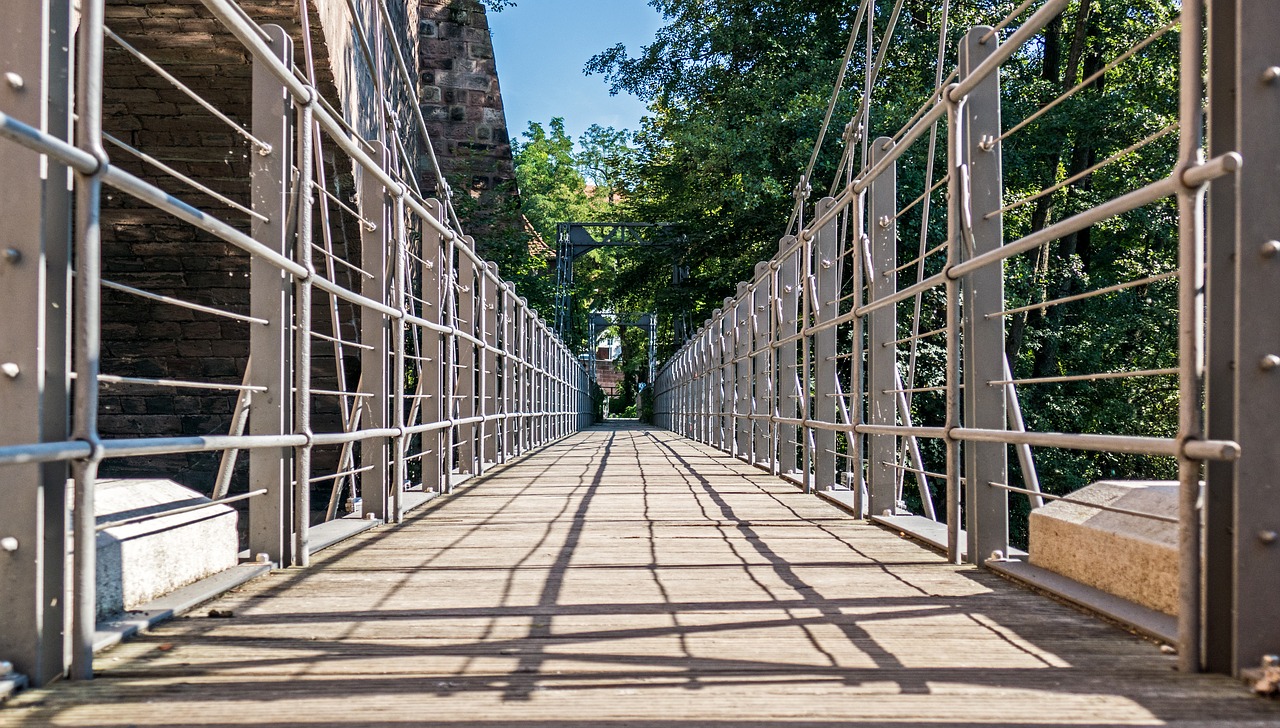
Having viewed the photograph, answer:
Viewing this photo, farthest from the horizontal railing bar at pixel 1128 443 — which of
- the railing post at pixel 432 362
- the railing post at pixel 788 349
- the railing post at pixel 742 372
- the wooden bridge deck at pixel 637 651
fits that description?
the railing post at pixel 742 372

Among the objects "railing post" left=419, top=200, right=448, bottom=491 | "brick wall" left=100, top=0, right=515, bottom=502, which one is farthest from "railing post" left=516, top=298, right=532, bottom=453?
"railing post" left=419, top=200, right=448, bottom=491

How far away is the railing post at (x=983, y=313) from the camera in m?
2.51

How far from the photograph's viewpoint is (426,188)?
1165 cm

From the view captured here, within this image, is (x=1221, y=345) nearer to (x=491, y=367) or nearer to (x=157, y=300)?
(x=157, y=300)

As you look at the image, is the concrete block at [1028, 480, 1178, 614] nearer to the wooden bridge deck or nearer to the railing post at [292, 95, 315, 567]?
the wooden bridge deck

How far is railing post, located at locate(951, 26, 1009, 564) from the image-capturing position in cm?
251

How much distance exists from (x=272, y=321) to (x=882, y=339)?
2.08m

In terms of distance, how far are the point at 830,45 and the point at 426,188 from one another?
271 inches

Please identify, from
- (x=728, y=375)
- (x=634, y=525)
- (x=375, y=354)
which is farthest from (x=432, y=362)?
(x=728, y=375)

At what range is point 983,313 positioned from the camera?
8.41ft

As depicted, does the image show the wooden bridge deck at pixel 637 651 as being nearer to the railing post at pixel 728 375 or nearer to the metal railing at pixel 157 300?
the metal railing at pixel 157 300

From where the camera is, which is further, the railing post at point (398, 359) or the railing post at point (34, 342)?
the railing post at point (398, 359)

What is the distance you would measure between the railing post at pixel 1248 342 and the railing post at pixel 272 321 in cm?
192

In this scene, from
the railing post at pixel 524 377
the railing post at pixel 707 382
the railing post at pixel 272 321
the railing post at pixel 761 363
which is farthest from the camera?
the railing post at pixel 707 382
